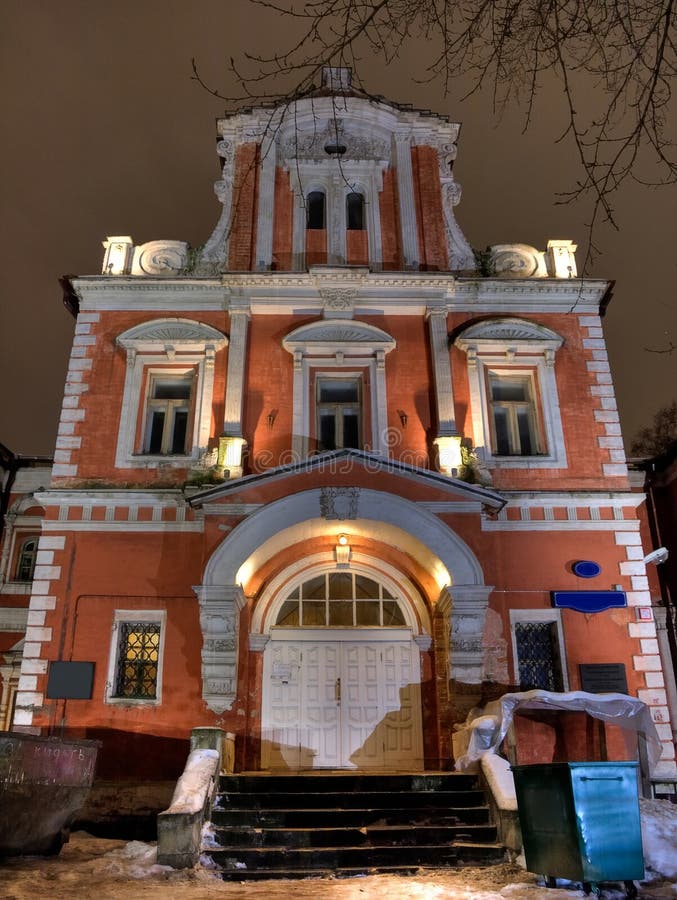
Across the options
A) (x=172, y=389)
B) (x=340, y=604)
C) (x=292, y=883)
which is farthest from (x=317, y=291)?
(x=292, y=883)

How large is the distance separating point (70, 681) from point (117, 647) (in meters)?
0.82

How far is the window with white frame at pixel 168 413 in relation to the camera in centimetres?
1371

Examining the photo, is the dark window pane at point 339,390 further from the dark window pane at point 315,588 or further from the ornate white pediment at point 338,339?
the dark window pane at point 315,588

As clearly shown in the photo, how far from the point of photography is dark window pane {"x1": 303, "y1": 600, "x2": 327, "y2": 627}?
42.2ft

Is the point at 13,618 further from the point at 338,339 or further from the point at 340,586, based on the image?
the point at 338,339

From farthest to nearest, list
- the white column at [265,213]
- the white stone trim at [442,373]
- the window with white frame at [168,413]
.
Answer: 1. the white column at [265,213]
2. the window with white frame at [168,413]
3. the white stone trim at [442,373]

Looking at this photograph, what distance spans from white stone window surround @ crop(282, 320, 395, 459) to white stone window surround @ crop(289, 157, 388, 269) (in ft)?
5.37

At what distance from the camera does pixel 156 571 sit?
12.4m

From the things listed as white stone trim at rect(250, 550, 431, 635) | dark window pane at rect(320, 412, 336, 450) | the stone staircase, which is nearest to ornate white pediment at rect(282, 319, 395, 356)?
dark window pane at rect(320, 412, 336, 450)

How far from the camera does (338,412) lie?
1402 centimetres

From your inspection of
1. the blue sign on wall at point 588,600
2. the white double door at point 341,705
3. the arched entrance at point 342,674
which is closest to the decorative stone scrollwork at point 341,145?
the arched entrance at point 342,674

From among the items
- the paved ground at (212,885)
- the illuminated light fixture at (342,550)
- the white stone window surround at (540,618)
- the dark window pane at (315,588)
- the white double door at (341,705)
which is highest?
the illuminated light fixture at (342,550)

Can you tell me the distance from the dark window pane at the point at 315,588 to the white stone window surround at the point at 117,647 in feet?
7.72

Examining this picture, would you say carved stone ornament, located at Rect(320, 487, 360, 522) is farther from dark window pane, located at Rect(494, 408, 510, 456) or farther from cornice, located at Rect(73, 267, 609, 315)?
cornice, located at Rect(73, 267, 609, 315)
